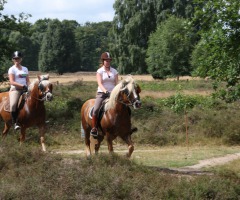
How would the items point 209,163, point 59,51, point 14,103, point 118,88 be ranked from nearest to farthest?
point 118,88
point 14,103
point 209,163
point 59,51

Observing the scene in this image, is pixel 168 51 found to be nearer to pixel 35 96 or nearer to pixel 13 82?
pixel 35 96

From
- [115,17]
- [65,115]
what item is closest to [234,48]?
[65,115]

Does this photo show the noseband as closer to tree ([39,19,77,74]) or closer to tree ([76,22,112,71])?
tree ([39,19,77,74])

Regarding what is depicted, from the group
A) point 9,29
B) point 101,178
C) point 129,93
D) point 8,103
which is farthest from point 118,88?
point 9,29

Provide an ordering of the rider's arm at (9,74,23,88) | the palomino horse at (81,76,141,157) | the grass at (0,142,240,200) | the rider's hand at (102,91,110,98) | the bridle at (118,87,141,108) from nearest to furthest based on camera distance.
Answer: the grass at (0,142,240,200) < the bridle at (118,87,141,108) < the palomino horse at (81,76,141,157) < the rider's hand at (102,91,110,98) < the rider's arm at (9,74,23,88)

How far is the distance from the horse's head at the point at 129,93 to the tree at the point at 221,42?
3.50m

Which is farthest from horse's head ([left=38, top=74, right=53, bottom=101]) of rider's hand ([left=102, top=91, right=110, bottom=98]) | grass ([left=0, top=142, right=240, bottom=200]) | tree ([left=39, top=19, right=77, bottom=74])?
tree ([left=39, top=19, right=77, bottom=74])

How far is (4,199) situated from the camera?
8523 millimetres

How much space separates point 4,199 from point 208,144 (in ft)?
44.7

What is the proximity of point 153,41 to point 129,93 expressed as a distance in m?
53.1

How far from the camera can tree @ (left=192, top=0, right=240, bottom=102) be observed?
1402cm

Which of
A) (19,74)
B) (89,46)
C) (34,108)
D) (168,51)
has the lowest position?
(34,108)

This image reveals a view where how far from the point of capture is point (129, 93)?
12078 mm

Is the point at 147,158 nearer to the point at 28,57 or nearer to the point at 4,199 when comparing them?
the point at 4,199
